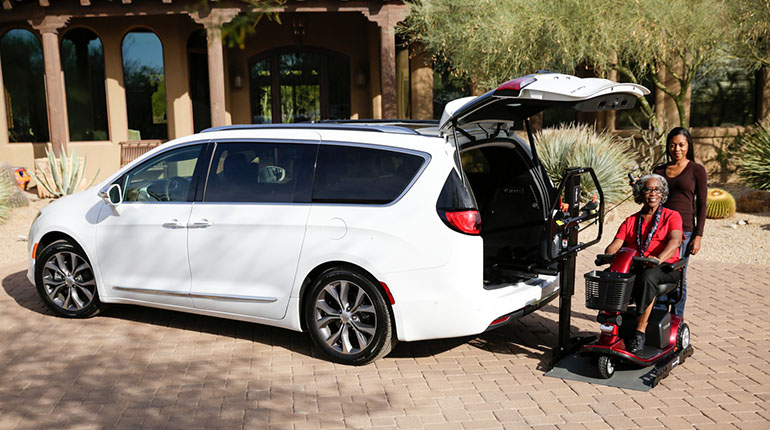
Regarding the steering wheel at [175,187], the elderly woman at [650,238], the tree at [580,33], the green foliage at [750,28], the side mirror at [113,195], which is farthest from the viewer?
the green foliage at [750,28]

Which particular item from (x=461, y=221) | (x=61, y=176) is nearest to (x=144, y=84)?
(x=61, y=176)

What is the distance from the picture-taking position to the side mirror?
20.1ft

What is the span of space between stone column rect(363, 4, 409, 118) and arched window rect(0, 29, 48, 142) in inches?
340

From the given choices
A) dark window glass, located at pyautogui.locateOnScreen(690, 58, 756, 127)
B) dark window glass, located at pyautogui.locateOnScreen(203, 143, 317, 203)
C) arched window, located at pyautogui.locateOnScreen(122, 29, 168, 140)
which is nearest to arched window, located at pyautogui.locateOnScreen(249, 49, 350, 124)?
arched window, located at pyautogui.locateOnScreen(122, 29, 168, 140)

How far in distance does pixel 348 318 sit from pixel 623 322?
6.40ft

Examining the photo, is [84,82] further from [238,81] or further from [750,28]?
[750,28]

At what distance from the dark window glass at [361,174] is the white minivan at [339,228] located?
10 millimetres

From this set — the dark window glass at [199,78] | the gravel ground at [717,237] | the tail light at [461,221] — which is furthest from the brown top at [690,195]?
the dark window glass at [199,78]

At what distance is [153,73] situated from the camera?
17688 mm

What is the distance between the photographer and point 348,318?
205 inches

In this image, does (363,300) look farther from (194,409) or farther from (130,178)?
(130,178)

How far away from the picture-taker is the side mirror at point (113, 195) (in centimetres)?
612

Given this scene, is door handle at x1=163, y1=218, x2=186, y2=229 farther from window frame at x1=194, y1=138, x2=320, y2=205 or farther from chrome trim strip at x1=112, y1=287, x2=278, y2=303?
chrome trim strip at x1=112, y1=287, x2=278, y2=303

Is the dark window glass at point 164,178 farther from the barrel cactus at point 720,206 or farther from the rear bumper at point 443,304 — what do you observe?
the barrel cactus at point 720,206
